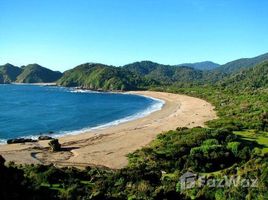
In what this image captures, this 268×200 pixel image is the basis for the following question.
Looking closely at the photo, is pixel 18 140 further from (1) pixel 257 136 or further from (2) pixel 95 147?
(1) pixel 257 136

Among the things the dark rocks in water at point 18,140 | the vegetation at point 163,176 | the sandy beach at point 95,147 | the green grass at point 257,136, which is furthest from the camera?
the dark rocks in water at point 18,140

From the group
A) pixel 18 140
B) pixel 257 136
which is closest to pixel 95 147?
pixel 18 140

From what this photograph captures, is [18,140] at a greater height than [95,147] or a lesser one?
greater

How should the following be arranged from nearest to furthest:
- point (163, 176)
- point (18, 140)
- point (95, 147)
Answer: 1. point (163, 176)
2. point (95, 147)
3. point (18, 140)

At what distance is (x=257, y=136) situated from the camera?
211ft

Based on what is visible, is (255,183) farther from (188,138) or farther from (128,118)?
(128,118)

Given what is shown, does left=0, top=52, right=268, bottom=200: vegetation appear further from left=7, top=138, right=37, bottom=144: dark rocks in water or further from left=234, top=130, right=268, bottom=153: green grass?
left=7, top=138, right=37, bottom=144: dark rocks in water

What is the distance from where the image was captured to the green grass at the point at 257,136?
58.0m

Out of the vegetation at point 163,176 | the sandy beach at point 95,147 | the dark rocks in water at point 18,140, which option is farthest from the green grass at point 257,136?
the dark rocks in water at point 18,140

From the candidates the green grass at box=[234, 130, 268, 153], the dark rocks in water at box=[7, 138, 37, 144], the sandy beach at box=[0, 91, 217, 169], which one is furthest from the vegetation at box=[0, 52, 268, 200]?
the dark rocks in water at box=[7, 138, 37, 144]

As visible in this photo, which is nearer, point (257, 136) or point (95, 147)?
point (95, 147)

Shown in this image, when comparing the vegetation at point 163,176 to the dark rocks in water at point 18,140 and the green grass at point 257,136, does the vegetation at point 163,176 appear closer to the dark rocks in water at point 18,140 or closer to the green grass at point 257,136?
the green grass at point 257,136

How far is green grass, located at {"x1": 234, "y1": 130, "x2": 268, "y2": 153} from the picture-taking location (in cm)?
5803

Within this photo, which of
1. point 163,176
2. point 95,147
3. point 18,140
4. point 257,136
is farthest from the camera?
point 18,140
